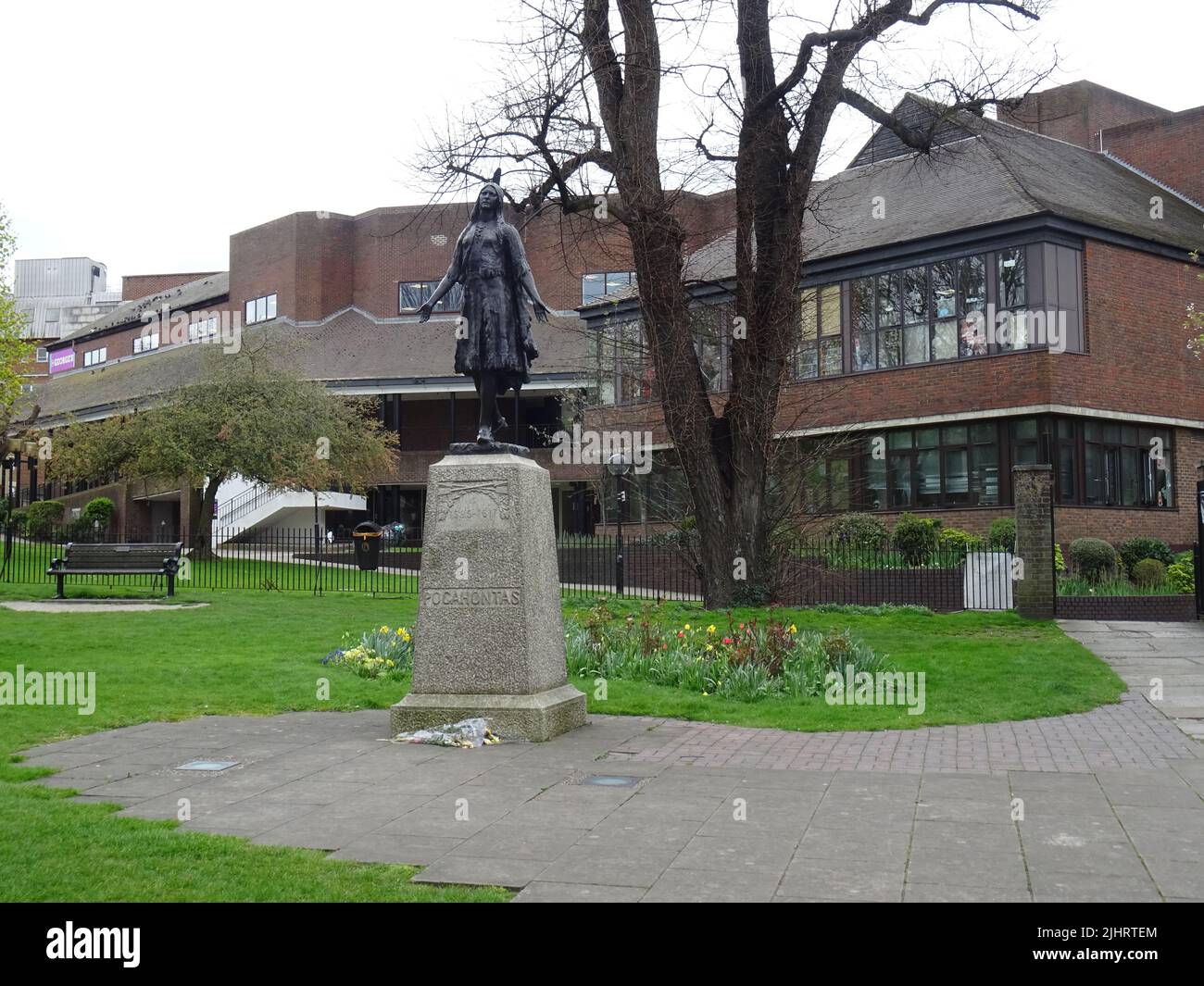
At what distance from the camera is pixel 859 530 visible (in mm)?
25703

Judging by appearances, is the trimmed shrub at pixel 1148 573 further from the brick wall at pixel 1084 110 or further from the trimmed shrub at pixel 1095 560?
the brick wall at pixel 1084 110

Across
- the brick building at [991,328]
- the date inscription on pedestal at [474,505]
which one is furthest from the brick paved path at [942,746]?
the brick building at [991,328]

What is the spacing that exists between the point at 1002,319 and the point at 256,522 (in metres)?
26.7

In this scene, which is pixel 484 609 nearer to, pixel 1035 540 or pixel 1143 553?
pixel 1035 540

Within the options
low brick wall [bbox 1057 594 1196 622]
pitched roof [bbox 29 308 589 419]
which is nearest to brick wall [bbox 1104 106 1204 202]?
pitched roof [bbox 29 308 589 419]

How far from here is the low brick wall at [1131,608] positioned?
1847cm

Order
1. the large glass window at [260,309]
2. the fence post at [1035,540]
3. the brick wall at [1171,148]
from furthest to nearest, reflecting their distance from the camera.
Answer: the large glass window at [260,309], the brick wall at [1171,148], the fence post at [1035,540]

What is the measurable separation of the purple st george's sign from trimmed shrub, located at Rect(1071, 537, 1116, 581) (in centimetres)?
5756

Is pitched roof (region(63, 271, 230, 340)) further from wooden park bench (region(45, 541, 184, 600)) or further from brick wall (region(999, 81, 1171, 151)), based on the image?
brick wall (region(999, 81, 1171, 151))

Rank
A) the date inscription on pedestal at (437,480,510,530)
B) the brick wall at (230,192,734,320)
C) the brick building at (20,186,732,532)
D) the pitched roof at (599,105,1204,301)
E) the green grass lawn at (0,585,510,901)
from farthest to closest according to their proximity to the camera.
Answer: the brick wall at (230,192,734,320), the brick building at (20,186,732,532), the pitched roof at (599,105,1204,301), the date inscription on pedestal at (437,480,510,530), the green grass lawn at (0,585,510,901)

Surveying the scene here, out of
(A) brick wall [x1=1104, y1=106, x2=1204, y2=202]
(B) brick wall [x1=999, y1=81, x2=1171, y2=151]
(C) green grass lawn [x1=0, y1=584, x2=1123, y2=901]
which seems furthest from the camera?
(B) brick wall [x1=999, y1=81, x2=1171, y2=151]

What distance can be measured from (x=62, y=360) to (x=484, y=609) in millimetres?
65688

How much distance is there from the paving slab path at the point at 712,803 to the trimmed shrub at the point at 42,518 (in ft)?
127

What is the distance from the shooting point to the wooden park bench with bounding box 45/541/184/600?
21.4 m
